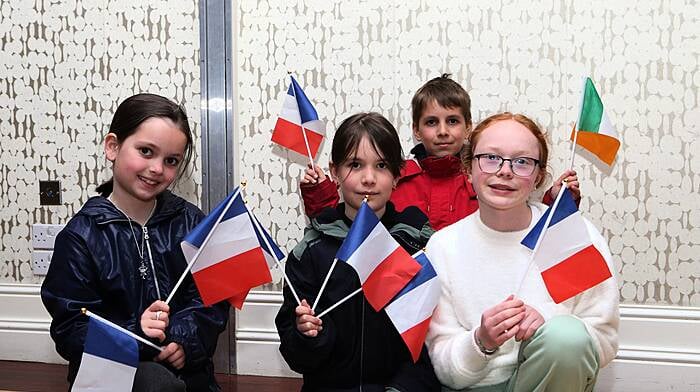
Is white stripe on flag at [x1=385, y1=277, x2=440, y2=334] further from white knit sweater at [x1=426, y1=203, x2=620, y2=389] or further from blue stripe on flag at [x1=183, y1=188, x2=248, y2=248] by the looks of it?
blue stripe on flag at [x1=183, y1=188, x2=248, y2=248]

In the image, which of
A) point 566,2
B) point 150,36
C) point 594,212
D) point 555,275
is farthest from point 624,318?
point 150,36

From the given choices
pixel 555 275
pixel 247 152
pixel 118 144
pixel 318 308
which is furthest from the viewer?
pixel 247 152

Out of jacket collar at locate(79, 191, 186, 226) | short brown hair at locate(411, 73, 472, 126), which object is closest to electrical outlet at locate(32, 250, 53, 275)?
jacket collar at locate(79, 191, 186, 226)

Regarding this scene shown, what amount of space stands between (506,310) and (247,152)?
1.36 metres

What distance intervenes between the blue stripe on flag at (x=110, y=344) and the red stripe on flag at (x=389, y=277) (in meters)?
0.56

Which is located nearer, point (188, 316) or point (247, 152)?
point (188, 316)

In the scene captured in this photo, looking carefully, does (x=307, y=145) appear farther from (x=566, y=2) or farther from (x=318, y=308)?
(x=566, y=2)

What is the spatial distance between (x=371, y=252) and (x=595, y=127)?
0.81 m

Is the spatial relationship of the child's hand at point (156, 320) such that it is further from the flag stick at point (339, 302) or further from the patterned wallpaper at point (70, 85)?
the patterned wallpaper at point (70, 85)

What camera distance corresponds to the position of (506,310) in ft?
4.82

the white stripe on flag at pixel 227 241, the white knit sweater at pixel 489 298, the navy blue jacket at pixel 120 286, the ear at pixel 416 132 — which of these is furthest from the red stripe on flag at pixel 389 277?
the ear at pixel 416 132

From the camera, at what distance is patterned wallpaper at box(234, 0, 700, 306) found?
2326 millimetres

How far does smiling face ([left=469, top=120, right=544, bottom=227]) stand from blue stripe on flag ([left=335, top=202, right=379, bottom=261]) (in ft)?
0.90

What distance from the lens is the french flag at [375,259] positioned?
63.9 inches
